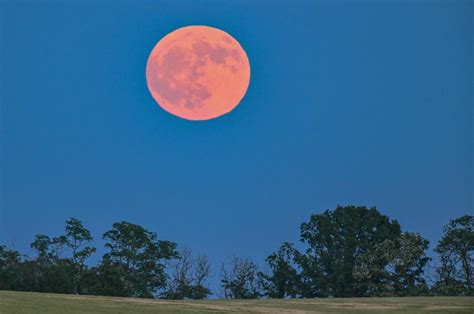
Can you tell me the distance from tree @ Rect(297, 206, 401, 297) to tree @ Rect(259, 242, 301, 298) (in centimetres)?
109

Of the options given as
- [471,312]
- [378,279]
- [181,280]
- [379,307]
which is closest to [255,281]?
[181,280]

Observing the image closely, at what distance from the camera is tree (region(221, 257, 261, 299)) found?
274 feet

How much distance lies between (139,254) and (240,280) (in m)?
14.6

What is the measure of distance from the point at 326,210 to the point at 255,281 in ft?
45.0

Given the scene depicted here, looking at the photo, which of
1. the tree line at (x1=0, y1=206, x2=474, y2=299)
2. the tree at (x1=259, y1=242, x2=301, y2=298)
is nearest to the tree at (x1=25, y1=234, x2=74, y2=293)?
the tree line at (x1=0, y1=206, x2=474, y2=299)

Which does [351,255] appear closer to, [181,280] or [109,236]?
[181,280]

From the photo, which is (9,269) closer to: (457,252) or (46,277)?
(46,277)

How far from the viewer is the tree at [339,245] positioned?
76.8m

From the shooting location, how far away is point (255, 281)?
83.4m

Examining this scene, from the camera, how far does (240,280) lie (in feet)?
280

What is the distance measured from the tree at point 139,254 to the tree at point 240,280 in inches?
334

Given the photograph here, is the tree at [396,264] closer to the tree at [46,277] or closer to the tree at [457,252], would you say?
the tree at [457,252]

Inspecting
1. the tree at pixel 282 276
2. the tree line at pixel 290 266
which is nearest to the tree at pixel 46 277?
the tree line at pixel 290 266

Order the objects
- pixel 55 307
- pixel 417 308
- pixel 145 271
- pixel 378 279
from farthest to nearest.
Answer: pixel 145 271 → pixel 378 279 → pixel 417 308 → pixel 55 307
